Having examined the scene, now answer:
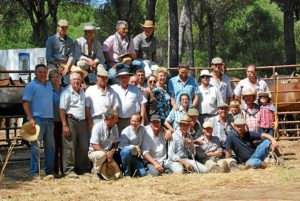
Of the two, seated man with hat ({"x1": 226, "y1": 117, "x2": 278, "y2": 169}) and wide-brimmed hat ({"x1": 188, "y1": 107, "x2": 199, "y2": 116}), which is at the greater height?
wide-brimmed hat ({"x1": 188, "y1": 107, "x2": 199, "y2": 116})

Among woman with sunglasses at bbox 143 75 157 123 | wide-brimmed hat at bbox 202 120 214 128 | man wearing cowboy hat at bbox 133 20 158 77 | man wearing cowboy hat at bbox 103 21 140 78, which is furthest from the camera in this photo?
man wearing cowboy hat at bbox 133 20 158 77

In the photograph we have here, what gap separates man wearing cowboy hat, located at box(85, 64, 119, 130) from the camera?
9844 millimetres

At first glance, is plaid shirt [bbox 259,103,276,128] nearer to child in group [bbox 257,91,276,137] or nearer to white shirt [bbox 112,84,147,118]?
child in group [bbox 257,91,276,137]

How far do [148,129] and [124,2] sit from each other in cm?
2453

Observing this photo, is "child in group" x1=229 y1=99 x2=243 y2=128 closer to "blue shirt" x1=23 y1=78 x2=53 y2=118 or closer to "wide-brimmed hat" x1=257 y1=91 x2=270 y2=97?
"wide-brimmed hat" x1=257 y1=91 x2=270 y2=97

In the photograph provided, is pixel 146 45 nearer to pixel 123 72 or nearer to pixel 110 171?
pixel 123 72

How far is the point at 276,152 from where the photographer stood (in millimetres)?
10430

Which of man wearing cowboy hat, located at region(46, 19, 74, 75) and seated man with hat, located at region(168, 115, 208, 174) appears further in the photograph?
man wearing cowboy hat, located at region(46, 19, 74, 75)

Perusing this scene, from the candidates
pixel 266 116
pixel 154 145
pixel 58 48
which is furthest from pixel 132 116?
pixel 266 116

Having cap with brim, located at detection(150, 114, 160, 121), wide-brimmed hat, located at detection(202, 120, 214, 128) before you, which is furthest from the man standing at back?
cap with brim, located at detection(150, 114, 160, 121)

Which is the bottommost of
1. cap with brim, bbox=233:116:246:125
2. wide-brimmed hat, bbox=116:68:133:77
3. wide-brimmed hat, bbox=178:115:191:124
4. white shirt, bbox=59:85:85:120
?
cap with brim, bbox=233:116:246:125

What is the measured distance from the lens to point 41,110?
32.0 feet

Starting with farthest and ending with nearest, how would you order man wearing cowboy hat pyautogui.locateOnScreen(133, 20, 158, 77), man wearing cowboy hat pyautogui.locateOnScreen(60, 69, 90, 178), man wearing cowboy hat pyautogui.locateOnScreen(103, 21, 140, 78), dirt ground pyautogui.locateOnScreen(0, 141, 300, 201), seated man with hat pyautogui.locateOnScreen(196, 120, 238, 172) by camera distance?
man wearing cowboy hat pyautogui.locateOnScreen(133, 20, 158, 77) → man wearing cowboy hat pyautogui.locateOnScreen(103, 21, 140, 78) → seated man with hat pyautogui.locateOnScreen(196, 120, 238, 172) → man wearing cowboy hat pyautogui.locateOnScreen(60, 69, 90, 178) → dirt ground pyautogui.locateOnScreen(0, 141, 300, 201)

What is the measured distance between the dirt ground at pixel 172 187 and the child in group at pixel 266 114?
3.12 ft
